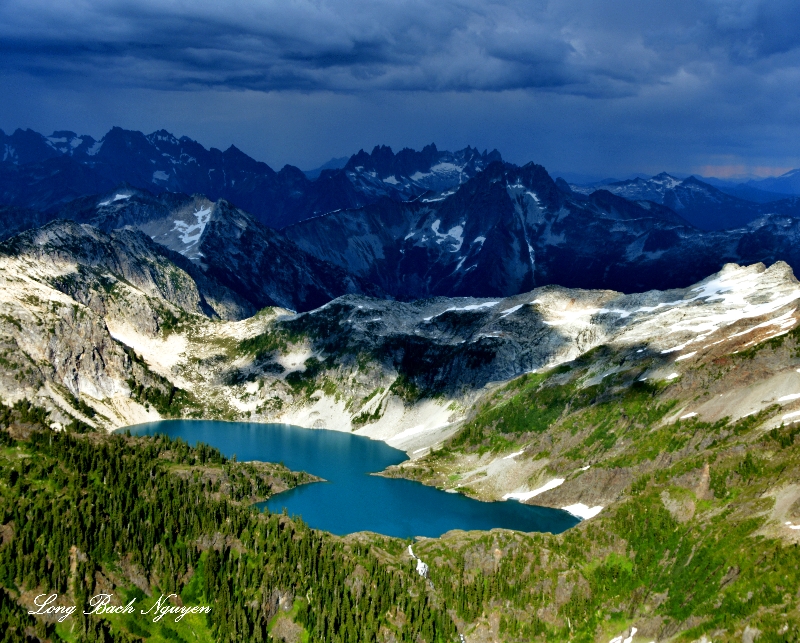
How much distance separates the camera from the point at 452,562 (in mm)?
127250

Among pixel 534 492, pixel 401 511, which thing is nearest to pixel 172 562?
pixel 401 511

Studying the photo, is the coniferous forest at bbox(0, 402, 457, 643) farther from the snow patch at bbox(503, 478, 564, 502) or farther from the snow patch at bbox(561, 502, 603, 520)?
the snow patch at bbox(503, 478, 564, 502)

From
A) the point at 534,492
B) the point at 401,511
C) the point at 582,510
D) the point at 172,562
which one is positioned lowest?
the point at 401,511

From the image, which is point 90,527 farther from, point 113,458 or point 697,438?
point 697,438

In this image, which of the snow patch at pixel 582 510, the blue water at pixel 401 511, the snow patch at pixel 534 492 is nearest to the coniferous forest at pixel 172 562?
the blue water at pixel 401 511

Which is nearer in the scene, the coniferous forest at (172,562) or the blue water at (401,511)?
the coniferous forest at (172,562)
